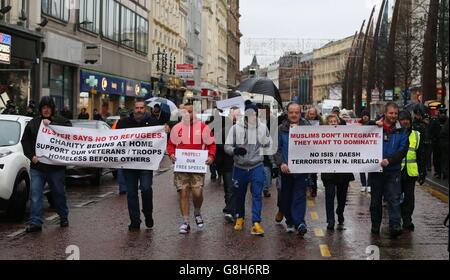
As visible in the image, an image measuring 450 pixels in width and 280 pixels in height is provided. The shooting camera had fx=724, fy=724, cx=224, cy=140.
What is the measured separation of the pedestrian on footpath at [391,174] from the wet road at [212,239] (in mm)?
276

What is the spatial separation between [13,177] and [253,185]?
3.78 m

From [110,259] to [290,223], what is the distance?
3018 mm

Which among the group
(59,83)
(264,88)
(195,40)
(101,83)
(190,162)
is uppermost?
(195,40)

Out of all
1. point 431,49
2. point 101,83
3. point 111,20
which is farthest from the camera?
point 111,20

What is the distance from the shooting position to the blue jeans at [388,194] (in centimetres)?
1015

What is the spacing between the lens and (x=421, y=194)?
54.5 ft

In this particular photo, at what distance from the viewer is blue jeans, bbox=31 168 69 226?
10.7 meters

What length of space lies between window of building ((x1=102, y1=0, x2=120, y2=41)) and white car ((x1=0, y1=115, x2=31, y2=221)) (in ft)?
100.0

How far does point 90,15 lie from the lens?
39.0 metres

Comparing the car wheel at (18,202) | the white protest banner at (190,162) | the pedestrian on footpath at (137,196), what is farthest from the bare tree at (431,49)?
the car wheel at (18,202)

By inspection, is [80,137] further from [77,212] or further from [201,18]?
[201,18]

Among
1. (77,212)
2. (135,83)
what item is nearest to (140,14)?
(135,83)

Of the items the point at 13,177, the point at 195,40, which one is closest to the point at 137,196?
the point at 13,177

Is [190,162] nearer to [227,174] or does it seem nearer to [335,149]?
[227,174]
